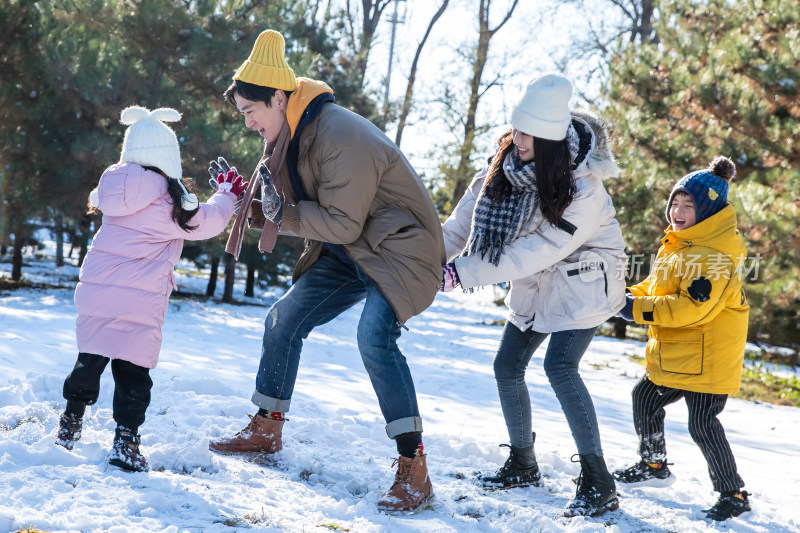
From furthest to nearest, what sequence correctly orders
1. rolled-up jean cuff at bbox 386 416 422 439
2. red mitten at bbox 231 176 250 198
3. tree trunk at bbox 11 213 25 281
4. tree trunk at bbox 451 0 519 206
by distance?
1. tree trunk at bbox 451 0 519 206
2. tree trunk at bbox 11 213 25 281
3. red mitten at bbox 231 176 250 198
4. rolled-up jean cuff at bbox 386 416 422 439

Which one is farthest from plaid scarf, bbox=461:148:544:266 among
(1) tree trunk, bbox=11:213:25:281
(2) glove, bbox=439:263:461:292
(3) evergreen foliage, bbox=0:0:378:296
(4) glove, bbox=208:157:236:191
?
(1) tree trunk, bbox=11:213:25:281

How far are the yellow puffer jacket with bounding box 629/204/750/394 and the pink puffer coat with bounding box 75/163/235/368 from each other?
84.0 inches

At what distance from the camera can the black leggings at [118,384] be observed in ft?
9.73

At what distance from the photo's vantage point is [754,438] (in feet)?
17.5

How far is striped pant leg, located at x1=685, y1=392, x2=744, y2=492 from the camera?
10.4ft

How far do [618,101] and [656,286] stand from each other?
7.22m

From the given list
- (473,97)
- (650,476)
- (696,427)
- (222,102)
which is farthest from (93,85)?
(473,97)

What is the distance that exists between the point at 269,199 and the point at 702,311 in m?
1.94

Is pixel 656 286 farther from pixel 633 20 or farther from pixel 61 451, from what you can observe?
pixel 633 20

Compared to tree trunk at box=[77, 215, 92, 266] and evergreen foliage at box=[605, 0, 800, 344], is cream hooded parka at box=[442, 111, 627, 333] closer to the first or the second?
evergreen foliage at box=[605, 0, 800, 344]

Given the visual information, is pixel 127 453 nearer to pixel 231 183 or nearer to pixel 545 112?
pixel 231 183

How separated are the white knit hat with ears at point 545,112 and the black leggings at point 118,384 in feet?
6.29

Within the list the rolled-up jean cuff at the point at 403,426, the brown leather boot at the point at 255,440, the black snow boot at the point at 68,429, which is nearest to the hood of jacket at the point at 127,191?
the black snow boot at the point at 68,429

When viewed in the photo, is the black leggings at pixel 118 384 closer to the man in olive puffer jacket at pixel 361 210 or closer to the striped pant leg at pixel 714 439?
the man in olive puffer jacket at pixel 361 210
